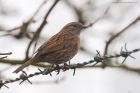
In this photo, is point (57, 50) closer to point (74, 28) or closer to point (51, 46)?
point (51, 46)

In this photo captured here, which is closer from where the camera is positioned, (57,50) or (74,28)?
(57,50)

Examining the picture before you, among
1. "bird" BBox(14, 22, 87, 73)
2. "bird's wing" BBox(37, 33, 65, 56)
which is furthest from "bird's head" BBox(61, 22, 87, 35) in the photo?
"bird's wing" BBox(37, 33, 65, 56)

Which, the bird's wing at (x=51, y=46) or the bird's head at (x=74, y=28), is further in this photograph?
the bird's head at (x=74, y=28)

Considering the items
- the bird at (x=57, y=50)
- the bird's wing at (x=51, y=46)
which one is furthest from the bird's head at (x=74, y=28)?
the bird's wing at (x=51, y=46)

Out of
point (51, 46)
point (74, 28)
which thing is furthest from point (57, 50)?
point (74, 28)

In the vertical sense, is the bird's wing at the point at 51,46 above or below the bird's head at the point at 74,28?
below

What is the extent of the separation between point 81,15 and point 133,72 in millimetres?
2638

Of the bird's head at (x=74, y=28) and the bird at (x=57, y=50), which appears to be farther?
the bird's head at (x=74, y=28)

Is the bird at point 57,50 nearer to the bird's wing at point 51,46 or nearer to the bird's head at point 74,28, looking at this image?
the bird's wing at point 51,46

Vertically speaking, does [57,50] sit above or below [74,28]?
below

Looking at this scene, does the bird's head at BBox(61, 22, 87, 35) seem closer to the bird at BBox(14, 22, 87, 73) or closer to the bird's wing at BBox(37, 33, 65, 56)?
the bird at BBox(14, 22, 87, 73)

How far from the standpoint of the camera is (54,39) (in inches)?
246

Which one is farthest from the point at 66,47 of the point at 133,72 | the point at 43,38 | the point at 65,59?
the point at 43,38

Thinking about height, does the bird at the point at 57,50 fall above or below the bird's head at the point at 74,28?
below
